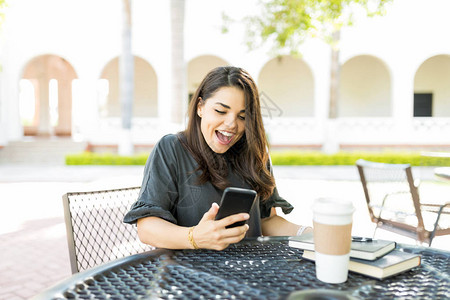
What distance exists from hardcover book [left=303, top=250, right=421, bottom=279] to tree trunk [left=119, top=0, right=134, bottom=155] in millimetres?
12567

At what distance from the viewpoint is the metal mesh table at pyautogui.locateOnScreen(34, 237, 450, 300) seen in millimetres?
1227

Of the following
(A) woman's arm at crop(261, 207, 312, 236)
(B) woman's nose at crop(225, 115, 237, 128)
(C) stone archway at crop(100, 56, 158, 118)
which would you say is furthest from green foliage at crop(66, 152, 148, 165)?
(B) woman's nose at crop(225, 115, 237, 128)

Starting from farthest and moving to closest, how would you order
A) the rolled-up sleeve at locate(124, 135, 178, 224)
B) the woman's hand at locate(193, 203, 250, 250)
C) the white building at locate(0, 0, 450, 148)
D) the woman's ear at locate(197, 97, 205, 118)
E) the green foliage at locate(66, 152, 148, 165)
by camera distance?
the white building at locate(0, 0, 450, 148) → the green foliage at locate(66, 152, 148, 165) → the woman's ear at locate(197, 97, 205, 118) → the rolled-up sleeve at locate(124, 135, 178, 224) → the woman's hand at locate(193, 203, 250, 250)

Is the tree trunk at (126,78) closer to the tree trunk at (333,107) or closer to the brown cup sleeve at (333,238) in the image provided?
the tree trunk at (333,107)

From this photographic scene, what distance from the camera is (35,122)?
19.2 meters

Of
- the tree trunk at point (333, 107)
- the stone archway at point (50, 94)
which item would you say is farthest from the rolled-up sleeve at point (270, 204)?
the stone archway at point (50, 94)

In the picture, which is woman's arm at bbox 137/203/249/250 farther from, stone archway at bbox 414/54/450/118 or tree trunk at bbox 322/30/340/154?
stone archway at bbox 414/54/450/118

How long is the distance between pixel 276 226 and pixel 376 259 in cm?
80

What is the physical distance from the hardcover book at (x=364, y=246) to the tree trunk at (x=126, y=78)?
40.8 ft

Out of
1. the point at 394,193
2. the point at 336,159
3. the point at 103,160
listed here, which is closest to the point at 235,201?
the point at 394,193

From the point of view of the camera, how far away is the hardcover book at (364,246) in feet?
4.30

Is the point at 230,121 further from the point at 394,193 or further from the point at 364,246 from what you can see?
the point at 394,193

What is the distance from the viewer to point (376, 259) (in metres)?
1.33

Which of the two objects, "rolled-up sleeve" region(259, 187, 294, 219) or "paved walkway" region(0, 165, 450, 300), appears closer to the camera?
"rolled-up sleeve" region(259, 187, 294, 219)
